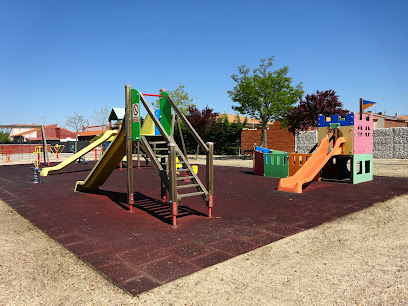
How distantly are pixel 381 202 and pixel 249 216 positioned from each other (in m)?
3.27

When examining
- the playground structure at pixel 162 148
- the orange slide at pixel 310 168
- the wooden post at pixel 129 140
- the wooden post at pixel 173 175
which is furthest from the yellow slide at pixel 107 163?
the orange slide at pixel 310 168

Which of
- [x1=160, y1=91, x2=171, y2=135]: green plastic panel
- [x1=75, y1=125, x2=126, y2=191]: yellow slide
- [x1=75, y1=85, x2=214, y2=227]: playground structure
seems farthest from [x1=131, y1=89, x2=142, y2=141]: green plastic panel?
[x1=75, y1=125, x2=126, y2=191]: yellow slide

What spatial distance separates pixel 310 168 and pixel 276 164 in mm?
2910

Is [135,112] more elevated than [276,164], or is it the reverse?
[135,112]

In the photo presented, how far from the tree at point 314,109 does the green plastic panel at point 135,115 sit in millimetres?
16605

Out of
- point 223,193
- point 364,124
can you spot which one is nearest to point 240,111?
point 364,124

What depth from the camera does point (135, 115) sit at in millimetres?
6395

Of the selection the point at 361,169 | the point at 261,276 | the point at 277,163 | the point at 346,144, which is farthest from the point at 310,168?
the point at 261,276

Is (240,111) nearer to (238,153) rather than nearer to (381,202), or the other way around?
(238,153)

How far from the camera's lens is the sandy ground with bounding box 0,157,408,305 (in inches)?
112

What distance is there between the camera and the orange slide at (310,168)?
8.62 m

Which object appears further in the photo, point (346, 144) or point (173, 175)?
point (346, 144)

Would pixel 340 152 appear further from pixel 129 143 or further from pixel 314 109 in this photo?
pixel 314 109

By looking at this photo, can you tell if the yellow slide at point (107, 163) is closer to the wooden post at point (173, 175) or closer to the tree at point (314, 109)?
the wooden post at point (173, 175)
